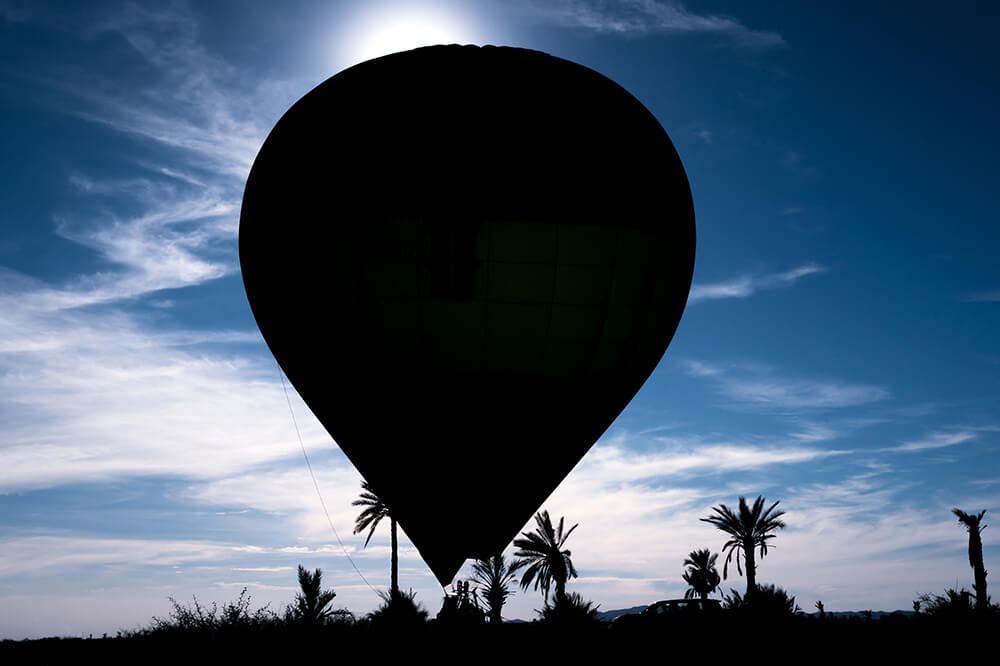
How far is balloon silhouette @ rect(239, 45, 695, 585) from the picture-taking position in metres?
14.6

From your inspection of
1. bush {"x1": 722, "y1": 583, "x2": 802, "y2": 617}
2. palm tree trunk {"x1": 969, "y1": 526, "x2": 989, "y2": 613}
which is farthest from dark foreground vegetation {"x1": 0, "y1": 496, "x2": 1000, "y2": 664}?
palm tree trunk {"x1": 969, "y1": 526, "x2": 989, "y2": 613}

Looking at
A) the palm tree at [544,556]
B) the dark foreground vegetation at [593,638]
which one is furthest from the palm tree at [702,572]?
the dark foreground vegetation at [593,638]

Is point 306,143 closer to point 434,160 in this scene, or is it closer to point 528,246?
point 434,160

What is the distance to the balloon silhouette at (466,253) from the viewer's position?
47.8 ft

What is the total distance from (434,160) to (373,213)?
4.51 ft

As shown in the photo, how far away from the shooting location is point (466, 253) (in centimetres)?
1453

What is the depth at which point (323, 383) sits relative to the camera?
53.5 ft

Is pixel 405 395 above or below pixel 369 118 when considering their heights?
below

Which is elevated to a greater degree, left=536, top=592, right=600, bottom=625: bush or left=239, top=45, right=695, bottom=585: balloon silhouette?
left=239, top=45, right=695, bottom=585: balloon silhouette

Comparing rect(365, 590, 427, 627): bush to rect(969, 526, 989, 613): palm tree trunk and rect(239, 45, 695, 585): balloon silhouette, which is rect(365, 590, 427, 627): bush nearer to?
rect(239, 45, 695, 585): balloon silhouette

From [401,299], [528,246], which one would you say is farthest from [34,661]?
[528,246]

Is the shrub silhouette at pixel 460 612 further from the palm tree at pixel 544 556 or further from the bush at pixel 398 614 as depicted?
the palm tree at pixel 544 556

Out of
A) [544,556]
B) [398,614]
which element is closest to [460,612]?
[398,614]

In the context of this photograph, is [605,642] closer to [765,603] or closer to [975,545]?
[765,603]
